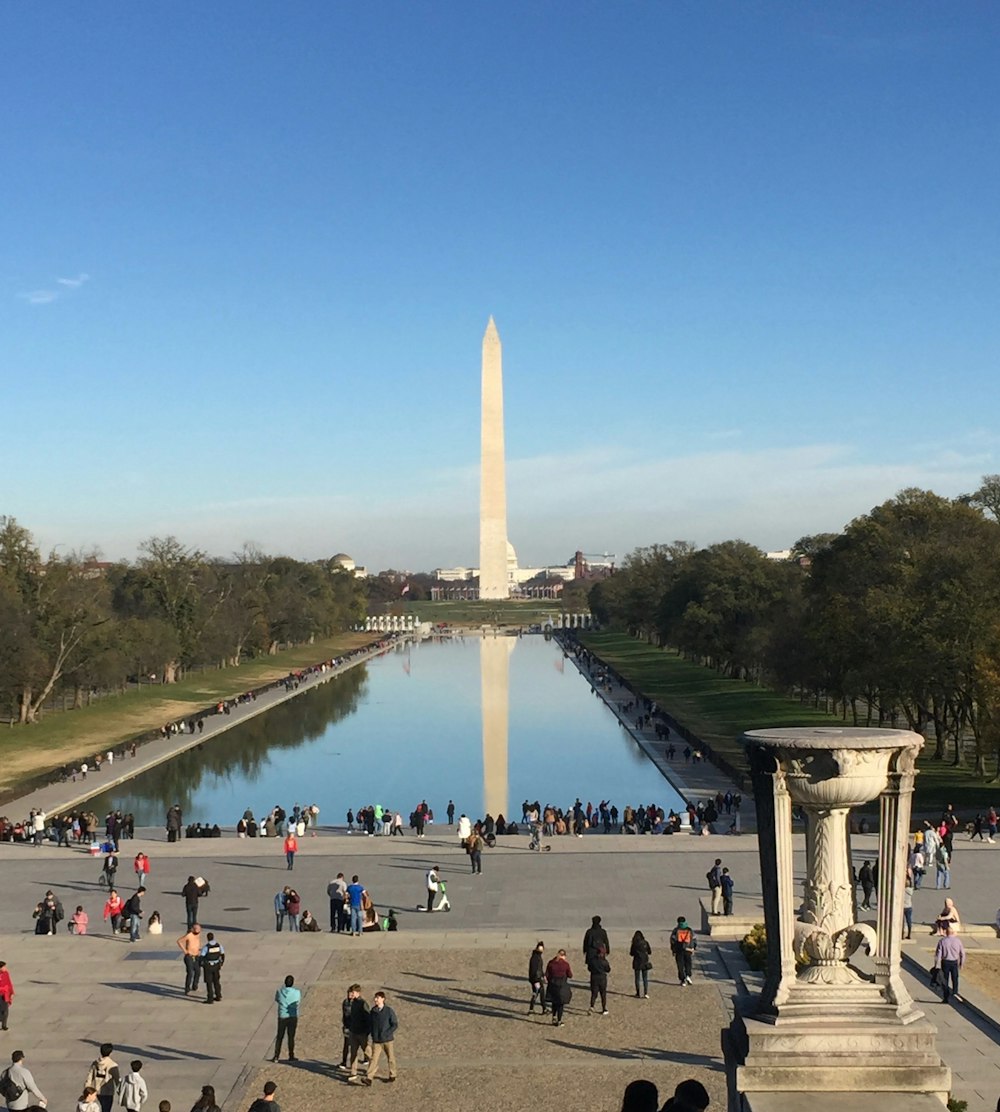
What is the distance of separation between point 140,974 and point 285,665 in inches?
2931

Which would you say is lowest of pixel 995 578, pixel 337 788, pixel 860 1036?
pixel 337 788

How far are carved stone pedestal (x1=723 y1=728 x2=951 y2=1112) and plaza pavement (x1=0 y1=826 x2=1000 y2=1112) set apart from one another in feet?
10.9

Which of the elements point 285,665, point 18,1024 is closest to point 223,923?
point 18,1024

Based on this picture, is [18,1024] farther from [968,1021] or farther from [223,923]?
[968,1021]

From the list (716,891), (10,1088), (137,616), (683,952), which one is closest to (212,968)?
(10,1088)

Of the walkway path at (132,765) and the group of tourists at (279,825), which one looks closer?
the group of tourists at (279,825)

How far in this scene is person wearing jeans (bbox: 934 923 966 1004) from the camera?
14.6 metres

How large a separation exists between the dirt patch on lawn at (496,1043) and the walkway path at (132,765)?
16601 millimetres

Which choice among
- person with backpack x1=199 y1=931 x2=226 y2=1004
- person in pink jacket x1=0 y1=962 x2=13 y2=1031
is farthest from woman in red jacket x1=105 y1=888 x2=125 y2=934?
person in pink jacket x1=0 y1=962 x2=13 y2=1031

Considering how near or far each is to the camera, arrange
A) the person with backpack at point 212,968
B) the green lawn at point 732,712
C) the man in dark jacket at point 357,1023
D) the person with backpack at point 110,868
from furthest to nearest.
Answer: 1. the green lawn at point 732,712
2. the person with backpack at point 110,868
3. the person with backpack at point 212,968
4. the man in dark jacket at point 357,1023

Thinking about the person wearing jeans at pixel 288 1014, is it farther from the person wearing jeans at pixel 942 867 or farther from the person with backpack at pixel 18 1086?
the person wearing jeans at pixel 942 867

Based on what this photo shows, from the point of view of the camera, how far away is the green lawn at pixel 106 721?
1658 inches

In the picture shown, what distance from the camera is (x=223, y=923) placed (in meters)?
19.8

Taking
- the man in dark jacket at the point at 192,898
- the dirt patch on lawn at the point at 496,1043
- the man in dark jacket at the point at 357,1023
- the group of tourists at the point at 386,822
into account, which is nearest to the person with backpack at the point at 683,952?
the dirt patch on lawn at the point at 496,1043
